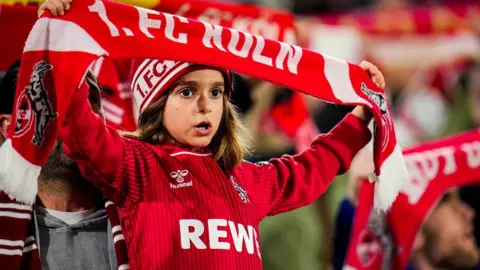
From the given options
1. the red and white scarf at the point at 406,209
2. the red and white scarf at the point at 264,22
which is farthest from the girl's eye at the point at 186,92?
the red and white scarf at the point at 406,209

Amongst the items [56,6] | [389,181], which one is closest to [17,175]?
[56,6]

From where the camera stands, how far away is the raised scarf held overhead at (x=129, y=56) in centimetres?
185

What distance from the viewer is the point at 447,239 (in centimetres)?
333

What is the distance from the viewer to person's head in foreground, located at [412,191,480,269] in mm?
3326

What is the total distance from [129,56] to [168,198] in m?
0.29

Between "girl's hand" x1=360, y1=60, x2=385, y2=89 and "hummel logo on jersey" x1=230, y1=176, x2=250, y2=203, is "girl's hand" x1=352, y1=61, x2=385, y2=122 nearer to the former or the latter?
"girl's hand" x1=360, y1=60, x2=385, y2=89

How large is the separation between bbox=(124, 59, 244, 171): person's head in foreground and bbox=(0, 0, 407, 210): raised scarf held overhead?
0.19ft

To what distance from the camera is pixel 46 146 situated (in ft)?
6.15

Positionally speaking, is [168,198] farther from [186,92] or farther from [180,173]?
[186,92]

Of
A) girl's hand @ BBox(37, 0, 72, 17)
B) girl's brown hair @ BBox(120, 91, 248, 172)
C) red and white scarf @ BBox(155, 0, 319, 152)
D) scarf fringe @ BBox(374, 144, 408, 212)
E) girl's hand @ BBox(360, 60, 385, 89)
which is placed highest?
red and white scarf @ BBox(155, 0, 319, 152)

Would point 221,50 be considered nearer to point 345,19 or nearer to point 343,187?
point 343,187

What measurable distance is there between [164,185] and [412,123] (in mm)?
4656

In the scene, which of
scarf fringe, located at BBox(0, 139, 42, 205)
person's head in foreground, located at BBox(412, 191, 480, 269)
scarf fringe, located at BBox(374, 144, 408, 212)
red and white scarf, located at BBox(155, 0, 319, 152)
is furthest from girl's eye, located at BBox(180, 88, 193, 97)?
person's head in foreground, located at BBox(412, 191, 480, 269)

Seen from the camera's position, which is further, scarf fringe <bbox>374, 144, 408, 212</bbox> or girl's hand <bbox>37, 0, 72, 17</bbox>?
scarf fringe <bbox>374, 144, 408, 212</bbox>
